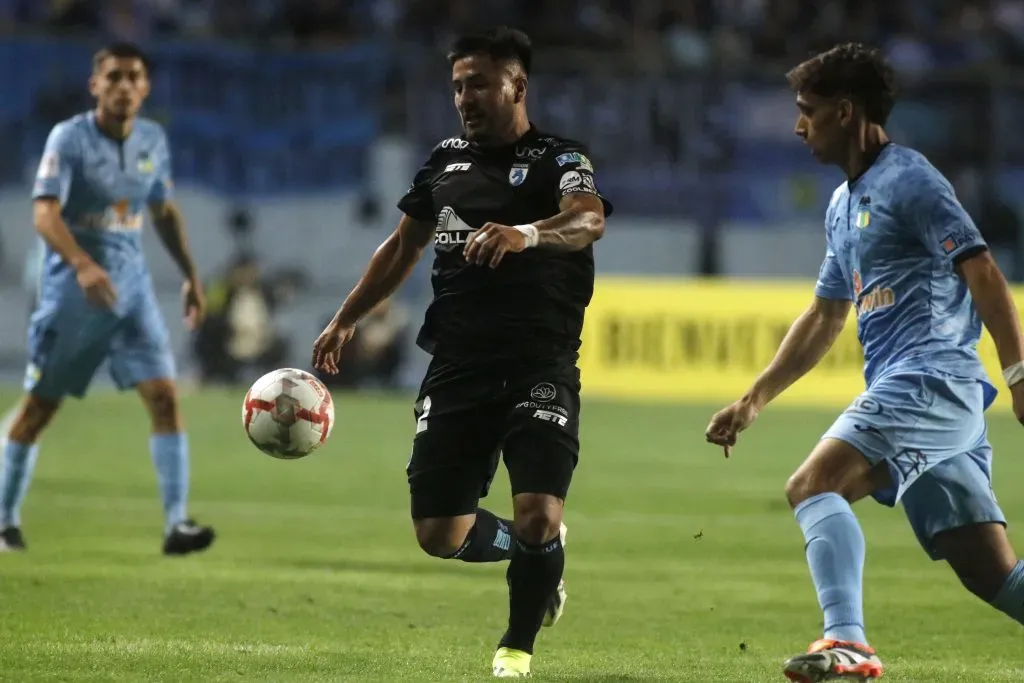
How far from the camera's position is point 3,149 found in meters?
22.7

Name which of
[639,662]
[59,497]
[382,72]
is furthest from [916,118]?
[639,662]

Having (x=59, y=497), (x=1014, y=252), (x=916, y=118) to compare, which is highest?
(x=916, y=118)

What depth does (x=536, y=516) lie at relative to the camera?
595 centimetres

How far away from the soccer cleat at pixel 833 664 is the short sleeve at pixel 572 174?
174 centimetres

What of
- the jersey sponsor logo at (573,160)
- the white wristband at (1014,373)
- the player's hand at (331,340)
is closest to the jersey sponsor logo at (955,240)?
the white wristband at (1014,373)

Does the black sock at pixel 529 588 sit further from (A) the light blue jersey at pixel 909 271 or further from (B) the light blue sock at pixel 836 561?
(A) the light blue jersey at pixel 909 271

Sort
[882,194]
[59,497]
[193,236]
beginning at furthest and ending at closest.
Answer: [193,236] < [59,497] < [882,194]

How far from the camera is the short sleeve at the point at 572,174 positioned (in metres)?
6.09

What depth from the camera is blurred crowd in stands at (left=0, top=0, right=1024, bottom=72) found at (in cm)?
2411

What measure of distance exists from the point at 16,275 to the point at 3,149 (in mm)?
1644

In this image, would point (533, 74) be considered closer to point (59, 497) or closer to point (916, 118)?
point (916, 118)

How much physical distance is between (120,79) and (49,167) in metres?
0.61

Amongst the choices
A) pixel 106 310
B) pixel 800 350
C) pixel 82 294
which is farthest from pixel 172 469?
pixel 800 350

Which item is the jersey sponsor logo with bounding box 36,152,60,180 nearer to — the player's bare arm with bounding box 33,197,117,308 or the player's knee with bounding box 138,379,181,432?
the player's bare arm with bounding box 33,197,117,308
